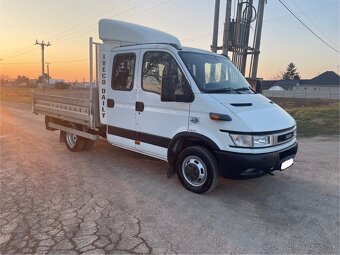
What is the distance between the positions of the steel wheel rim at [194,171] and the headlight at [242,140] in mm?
703

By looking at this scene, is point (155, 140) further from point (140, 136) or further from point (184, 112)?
point (184, 112)

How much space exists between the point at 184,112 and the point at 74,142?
12.7 feet

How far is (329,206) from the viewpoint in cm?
444

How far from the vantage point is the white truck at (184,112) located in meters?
4.27

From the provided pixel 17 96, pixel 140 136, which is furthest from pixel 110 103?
pixel 17 96

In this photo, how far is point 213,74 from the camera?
198 inches

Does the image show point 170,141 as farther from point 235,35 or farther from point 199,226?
point 235,35

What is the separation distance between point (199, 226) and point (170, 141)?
5.46 feet

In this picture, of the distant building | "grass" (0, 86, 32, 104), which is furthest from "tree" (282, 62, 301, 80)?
"grass" (0, 86, 32, 104)

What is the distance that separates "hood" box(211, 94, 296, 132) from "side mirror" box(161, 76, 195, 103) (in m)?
0.39

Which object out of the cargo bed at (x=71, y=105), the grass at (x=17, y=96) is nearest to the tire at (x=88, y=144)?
the cargo bed at (x=71, y=105)

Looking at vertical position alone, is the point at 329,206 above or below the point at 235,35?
below

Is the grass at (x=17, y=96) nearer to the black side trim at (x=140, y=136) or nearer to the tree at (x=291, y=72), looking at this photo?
the black side trim at (x=140, y=136)

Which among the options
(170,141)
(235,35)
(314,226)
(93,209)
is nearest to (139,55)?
(170,141)
